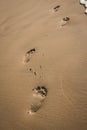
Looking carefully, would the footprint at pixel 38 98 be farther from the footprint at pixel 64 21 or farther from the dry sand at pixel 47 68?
the footprint at pixel 64 21

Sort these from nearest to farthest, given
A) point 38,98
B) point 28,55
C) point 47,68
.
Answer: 1. point 38,98
2. point 47,68
3. point 28,55

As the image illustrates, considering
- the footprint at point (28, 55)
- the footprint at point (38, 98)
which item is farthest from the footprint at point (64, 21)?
the footprint at point (38, 98)

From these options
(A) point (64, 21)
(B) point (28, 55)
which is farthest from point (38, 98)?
(A) point (64, 21)

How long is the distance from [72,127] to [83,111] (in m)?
0.24

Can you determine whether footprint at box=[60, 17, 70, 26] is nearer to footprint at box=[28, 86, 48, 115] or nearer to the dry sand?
the dry sand

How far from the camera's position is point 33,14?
4488mm

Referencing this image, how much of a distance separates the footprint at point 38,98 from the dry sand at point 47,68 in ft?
0.18

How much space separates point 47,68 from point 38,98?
0.56m

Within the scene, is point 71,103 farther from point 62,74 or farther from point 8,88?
point 8,88

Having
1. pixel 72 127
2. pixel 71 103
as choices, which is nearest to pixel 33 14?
pixel 71 103

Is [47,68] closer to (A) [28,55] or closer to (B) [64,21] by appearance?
(A) [28,55]

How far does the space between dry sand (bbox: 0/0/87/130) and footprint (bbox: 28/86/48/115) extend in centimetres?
5

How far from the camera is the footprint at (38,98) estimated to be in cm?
256

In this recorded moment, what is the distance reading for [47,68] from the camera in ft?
9.95
